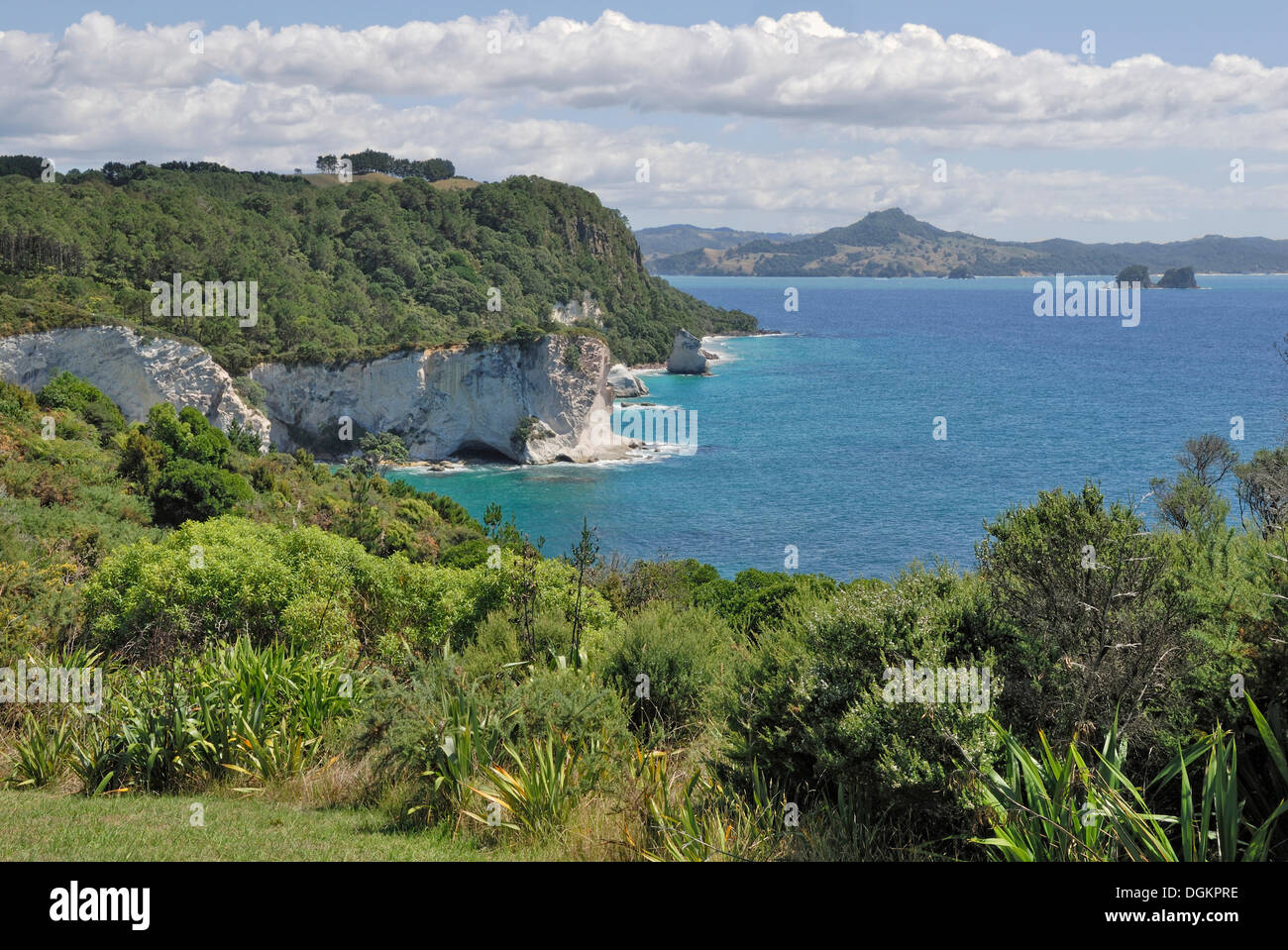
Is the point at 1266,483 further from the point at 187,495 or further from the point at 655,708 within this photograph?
the point at 187,495

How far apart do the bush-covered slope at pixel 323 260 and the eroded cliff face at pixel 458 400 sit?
1.74 metres

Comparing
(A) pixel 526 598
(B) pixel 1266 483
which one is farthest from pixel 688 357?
(A) pixel 526 598

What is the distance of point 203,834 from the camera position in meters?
6.07

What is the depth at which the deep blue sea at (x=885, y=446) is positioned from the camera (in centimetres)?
4603

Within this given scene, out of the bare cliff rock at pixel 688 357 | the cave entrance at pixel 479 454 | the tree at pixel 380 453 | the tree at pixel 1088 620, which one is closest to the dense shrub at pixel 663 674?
the tree at pixel 1088 620

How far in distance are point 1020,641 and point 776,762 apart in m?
1.78

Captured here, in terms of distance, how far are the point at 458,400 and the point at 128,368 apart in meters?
21.2

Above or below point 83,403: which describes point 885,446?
below

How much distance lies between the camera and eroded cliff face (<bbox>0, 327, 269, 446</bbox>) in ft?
153

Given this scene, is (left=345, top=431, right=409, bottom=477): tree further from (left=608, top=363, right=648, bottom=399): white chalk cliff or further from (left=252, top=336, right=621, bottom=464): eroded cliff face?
(left=608, top=363, right=648, bottom=399): white chalk cliff

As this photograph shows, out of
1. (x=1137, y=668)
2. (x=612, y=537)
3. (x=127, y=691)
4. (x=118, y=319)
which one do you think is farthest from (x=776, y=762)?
(x=118, y=319)

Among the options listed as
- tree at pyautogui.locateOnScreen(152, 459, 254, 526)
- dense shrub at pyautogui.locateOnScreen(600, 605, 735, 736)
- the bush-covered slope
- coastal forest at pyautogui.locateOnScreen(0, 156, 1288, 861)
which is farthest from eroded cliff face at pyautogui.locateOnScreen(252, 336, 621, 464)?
dense shrub at pyautogui.locateOnScreen(600, 605, 735, 736)

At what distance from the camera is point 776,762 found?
6520 mm
